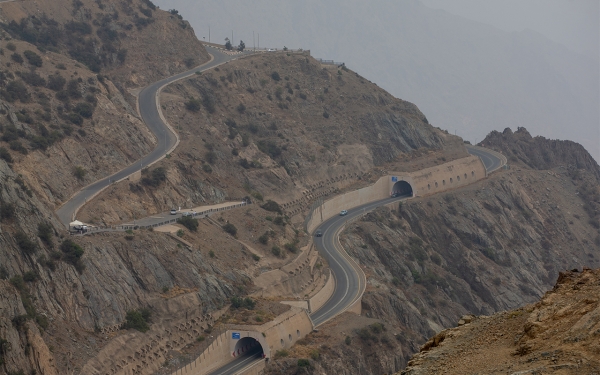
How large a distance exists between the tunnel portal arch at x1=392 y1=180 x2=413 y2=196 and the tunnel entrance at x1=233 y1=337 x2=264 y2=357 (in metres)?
57.4

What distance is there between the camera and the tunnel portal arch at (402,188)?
424 ft

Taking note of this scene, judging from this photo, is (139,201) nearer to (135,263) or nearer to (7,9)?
(135,263)

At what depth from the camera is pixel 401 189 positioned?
130 metres

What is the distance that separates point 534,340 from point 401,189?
363 ft

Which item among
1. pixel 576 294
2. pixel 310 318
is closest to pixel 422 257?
pixel 310 318

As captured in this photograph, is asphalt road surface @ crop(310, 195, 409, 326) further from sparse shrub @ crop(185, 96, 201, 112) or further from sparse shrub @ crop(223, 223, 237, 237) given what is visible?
sparse shrub @ crop(185, 96, 201, 112)

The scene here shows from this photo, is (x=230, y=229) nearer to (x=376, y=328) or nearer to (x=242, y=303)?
(x=242, y=303)

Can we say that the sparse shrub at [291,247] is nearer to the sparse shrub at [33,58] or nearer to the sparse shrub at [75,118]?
the sparse shrub at [75,118]

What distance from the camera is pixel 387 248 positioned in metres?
110

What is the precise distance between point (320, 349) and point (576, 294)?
5640 centimetres

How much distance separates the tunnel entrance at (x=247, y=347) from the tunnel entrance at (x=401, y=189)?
57.2 m

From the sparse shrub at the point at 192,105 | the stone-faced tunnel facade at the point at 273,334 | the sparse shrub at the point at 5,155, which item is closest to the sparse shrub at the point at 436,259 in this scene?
the sparse shrub at the point at 192,105

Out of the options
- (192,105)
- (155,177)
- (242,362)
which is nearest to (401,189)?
(192,105)

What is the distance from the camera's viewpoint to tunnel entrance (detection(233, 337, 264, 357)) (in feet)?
246
